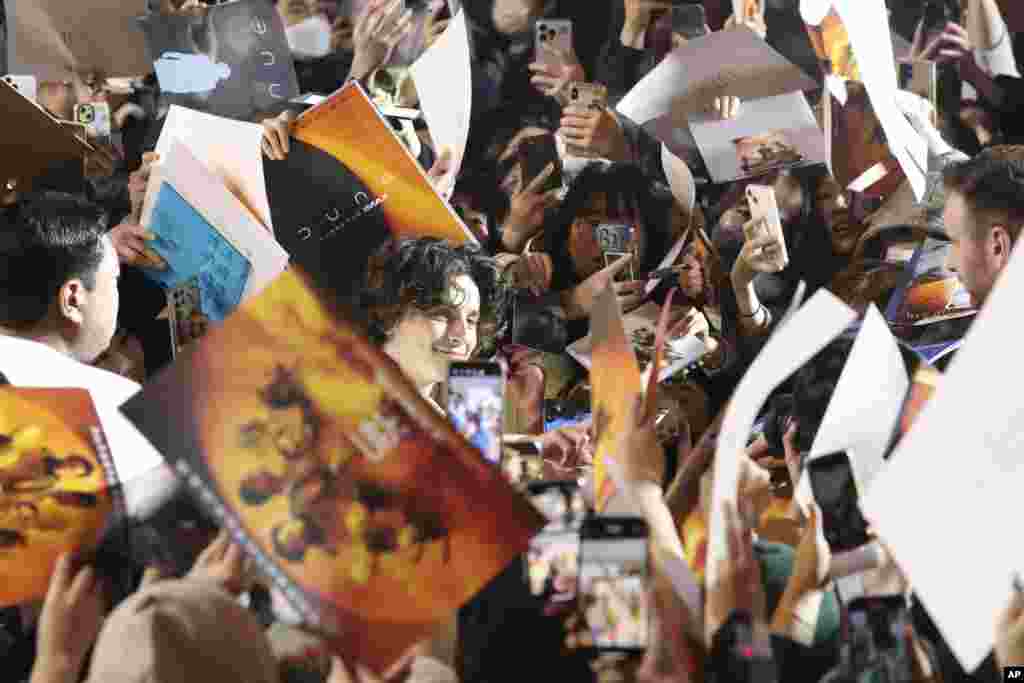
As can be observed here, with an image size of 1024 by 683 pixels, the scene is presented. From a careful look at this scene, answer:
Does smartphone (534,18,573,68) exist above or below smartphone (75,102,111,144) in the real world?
below

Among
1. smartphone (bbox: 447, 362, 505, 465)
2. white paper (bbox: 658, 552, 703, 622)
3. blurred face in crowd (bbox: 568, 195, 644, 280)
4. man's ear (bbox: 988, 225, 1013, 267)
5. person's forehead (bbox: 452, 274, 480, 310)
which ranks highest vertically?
smartphone (bbox: 447, 362, 505, 465)

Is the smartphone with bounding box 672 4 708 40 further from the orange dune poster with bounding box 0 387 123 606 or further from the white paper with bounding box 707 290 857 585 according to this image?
the orange dune poster with bounding box 0 387 123 606

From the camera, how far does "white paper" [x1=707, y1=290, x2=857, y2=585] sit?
1344mm

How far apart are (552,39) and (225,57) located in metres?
0.88

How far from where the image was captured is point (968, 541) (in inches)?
49.6

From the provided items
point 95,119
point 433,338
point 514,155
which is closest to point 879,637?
point 433,338

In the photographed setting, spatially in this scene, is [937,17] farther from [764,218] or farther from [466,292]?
[466,292]

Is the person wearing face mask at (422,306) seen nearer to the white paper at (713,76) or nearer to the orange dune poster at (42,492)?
the white paper at (713,76)

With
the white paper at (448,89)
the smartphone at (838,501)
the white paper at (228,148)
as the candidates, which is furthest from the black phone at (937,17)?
the smartphone at (838,501)

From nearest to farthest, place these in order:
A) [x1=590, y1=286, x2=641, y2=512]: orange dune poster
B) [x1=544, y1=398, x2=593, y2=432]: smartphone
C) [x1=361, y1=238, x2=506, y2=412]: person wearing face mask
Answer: [x1=590, y1=286, x2=641, y2=512]: orange dune poster
[x1=361, y1=238, x2=506, y2=412]: person wearing face mask
[x1=544, y1=398, x2=593, y2=432]: smartphone

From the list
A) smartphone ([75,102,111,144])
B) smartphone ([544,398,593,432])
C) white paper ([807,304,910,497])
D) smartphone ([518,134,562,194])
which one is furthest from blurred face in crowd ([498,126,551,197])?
white paper ([807,304,910,497])

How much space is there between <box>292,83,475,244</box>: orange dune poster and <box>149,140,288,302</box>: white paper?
0.30m

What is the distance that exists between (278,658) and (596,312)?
1.68 ft

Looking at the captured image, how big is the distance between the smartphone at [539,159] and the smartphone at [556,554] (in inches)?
77.7
